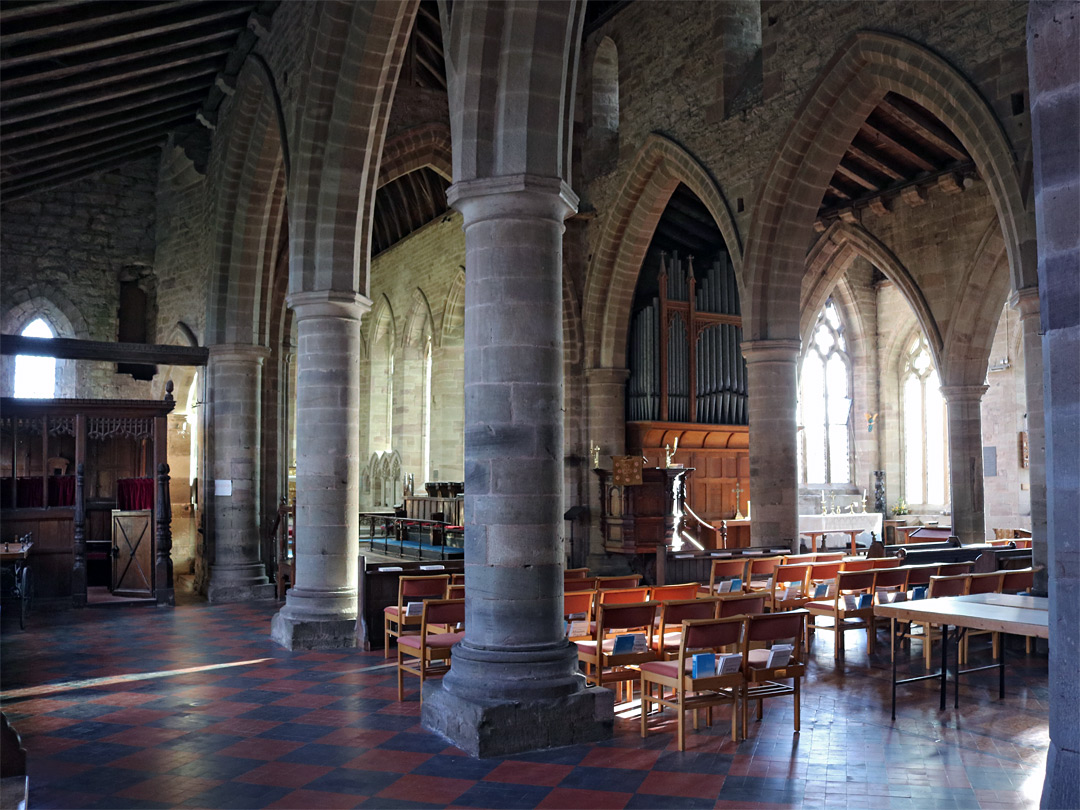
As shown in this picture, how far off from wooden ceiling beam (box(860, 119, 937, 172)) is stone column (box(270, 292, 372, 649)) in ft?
30.0

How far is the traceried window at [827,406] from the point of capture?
23.9 meters

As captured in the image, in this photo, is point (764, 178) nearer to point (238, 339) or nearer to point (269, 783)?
point (238, 339)

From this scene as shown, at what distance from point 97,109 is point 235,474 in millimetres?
5438

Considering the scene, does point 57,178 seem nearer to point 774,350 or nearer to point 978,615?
point 774,350

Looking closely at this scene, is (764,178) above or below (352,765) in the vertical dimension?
above

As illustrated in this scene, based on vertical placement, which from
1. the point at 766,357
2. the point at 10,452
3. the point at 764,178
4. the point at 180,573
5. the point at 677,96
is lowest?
the point at 180,573

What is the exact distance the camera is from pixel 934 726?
19.9 feet

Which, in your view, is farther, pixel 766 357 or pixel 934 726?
pixel 766 357

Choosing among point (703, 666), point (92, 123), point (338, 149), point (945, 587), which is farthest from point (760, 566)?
point (92, 123)

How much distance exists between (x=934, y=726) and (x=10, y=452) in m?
14.0

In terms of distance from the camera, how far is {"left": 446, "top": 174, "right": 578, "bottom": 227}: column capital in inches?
244

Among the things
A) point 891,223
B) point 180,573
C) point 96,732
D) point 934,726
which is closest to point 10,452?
point 180,573

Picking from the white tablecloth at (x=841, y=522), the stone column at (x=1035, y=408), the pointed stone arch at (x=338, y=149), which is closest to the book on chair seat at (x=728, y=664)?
the stone column at (x=1035, y=408)

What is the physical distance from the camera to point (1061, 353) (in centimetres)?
293
